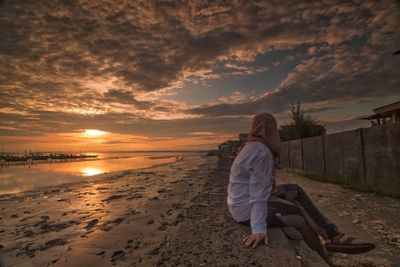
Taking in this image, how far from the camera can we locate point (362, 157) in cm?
847

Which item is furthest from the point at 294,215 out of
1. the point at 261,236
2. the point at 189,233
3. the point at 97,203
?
the point at 97,203

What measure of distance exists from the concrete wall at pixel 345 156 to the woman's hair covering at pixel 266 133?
22.9 ft

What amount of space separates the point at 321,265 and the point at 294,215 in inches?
22.7

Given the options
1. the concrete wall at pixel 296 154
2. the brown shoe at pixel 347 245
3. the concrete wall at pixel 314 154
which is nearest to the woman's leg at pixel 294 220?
the brown shoe at pixel 347 245

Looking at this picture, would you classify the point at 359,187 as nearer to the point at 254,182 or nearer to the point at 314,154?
the point at 314,154

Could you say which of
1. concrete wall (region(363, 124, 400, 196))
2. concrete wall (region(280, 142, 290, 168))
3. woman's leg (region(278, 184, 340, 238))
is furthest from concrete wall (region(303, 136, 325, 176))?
woman's leg (region(278, 184, 340, 238))

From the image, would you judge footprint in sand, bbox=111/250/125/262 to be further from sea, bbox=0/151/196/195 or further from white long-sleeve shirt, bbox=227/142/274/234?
sea, bbox=0/151/196/195

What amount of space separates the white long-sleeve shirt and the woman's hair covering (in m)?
0.10

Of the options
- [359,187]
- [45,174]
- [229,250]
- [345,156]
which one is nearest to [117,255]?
[229,250]

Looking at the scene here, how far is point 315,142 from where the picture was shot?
42.5 ft

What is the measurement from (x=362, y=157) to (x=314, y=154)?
4727 mm

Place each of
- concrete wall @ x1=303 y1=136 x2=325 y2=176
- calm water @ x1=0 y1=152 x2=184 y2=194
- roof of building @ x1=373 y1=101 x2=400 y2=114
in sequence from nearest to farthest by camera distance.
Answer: concrete wall @ x1=303 y1=136 x2=325 y2=176 < calm water @ x1=0 y1=152 x2=184 y2=194 < roof of building @ x1=373 y1=101 x2=400 y2=114

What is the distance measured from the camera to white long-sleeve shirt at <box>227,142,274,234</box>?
269 centimetres

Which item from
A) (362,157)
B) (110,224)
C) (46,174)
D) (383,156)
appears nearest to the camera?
(110,224)
